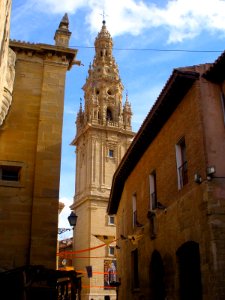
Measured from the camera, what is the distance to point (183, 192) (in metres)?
12.9

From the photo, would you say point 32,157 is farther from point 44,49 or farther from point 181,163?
point 181,163

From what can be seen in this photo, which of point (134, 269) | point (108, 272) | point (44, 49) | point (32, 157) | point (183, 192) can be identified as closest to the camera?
point (183, 192)

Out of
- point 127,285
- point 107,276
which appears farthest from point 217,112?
point 107,276

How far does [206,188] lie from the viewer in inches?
439

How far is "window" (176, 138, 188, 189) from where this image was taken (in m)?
13.4

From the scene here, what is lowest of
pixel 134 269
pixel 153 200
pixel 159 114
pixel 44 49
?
pixel 134 269

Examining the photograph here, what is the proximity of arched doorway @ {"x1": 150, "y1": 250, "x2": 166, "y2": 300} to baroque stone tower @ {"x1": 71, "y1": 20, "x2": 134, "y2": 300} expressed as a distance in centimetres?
3311

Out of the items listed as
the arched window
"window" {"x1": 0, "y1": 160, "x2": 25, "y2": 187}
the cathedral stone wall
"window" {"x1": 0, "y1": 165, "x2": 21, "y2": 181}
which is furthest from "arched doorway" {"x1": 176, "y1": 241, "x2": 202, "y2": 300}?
the arched window

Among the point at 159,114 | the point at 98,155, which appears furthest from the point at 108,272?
the point at 159,114

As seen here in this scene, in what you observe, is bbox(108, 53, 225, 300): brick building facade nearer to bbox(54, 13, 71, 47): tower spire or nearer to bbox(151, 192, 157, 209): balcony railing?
bbox(151, 192, 157, 209): balcony railing

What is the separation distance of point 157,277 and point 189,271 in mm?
3187

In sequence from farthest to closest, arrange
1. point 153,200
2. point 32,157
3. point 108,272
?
point 108,272
point 153,200
point 32,157

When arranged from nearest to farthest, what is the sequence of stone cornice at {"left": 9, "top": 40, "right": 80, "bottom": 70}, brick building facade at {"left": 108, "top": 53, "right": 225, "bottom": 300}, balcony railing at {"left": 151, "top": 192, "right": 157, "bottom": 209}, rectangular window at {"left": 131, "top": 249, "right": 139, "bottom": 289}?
brick building facade at {"left": 108, "top": 53, "right": 225, "bottom": 300} < balcony railing at {"left": 151, "top": 192, "right": 157, "bottom": 209} < stone cornice at {"left": 9, "top": 40, "right": 80, "bottom": 70} < rectangular window at {"left": 131, "top": 249, "right": 139, "bottom": 289}

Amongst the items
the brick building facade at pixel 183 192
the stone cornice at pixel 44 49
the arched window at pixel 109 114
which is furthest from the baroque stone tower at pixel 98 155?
the stone cornice at pixel 44 49
